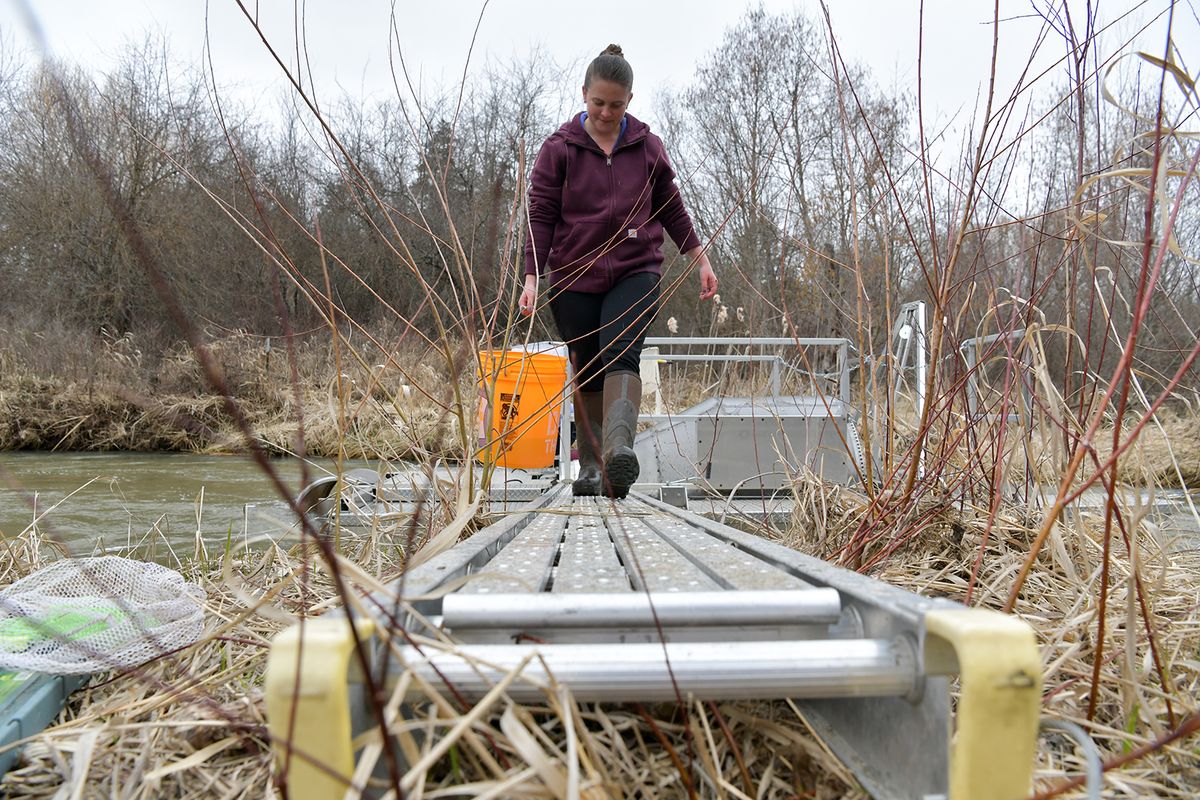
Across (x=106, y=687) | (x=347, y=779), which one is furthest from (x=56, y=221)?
(x=347, y=779)

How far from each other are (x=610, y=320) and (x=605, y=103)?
75 centimetres

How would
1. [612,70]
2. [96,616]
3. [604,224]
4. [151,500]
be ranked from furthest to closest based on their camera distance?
[151,500], [604,224], [612,70], [96,616]

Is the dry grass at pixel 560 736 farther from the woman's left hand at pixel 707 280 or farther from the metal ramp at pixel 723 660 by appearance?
the woman's left hand at pixel 707 280

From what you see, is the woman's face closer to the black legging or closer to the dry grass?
the black legging

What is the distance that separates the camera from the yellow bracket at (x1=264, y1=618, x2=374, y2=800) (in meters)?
0.54

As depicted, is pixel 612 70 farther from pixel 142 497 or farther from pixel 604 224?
pixel 142 497

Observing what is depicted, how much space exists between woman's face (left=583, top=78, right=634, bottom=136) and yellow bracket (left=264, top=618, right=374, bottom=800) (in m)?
2.23

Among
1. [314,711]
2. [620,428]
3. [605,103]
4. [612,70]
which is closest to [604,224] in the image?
[605,103]

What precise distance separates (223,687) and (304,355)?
10504mm

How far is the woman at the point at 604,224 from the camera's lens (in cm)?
245

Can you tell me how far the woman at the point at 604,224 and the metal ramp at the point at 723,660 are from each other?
Answer: 1.61m

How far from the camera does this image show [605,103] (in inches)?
96.1

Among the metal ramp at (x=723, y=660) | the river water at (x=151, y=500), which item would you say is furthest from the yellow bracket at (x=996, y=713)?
the river water at (x=151, y=500)

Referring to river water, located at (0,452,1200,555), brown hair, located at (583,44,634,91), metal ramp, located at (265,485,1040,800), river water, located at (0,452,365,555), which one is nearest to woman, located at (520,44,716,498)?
brown hair, located at (583,44,634,91)
